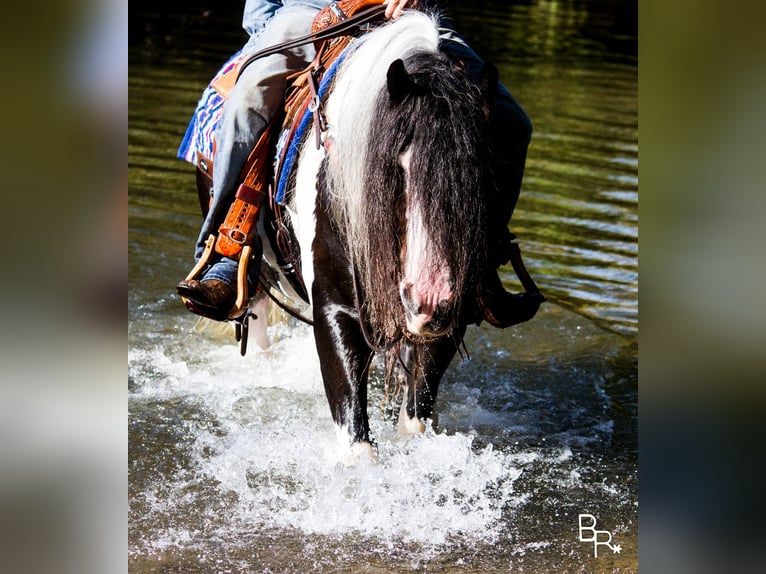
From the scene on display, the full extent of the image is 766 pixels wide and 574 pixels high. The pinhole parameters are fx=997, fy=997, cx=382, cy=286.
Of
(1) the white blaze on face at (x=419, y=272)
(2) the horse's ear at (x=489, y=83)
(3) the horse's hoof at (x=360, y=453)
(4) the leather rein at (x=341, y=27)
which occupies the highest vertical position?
(4) the leather rein at (x=341, y=27)

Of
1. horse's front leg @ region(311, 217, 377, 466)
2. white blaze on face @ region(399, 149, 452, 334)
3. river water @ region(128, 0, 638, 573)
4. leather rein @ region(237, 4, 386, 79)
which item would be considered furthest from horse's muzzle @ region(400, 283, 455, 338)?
leather rein @ region(237, 4, 386, 79)

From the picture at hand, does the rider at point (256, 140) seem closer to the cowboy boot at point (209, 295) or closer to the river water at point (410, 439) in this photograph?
the cowboy boot at point (209, 295)

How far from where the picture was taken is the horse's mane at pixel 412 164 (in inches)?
96.7

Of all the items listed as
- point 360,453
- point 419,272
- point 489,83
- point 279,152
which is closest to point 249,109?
point 279,152

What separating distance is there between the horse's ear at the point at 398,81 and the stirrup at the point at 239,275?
0.87m

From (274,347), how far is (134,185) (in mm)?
2251

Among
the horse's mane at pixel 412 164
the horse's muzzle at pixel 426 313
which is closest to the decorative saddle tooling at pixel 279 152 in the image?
the horse's mane at pixel 412 164

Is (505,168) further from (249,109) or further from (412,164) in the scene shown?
(249,109)

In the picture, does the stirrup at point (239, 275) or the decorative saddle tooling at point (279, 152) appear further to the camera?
the stirrup at point (239, 275)

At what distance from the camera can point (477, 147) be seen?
8.25 ft

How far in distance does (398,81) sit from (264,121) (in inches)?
29.2
